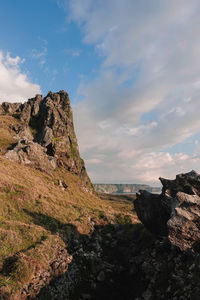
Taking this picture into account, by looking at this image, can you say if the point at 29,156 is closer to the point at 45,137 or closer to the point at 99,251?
the point at 45,137

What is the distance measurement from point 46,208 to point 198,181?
75.5ft

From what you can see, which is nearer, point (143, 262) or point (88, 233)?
point (143, 262)

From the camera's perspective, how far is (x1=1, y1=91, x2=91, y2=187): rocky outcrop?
5356 cm

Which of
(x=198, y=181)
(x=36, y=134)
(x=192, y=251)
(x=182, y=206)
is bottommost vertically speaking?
(x=192, y=251)

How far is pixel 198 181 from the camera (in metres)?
20.1

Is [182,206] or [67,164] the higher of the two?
[67,164]

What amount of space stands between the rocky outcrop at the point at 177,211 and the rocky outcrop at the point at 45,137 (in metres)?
38.6

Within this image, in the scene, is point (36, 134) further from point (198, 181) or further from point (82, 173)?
point (198, 181)

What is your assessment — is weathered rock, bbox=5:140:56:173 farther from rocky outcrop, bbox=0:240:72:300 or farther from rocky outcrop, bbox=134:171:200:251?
rocky outcrop, bbox=134:171:200:251

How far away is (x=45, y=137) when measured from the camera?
236 ft

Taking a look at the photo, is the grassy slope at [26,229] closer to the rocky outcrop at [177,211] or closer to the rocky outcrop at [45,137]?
the rocky outcrop at [177,211]

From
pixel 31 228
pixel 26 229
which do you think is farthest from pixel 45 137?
pixel 26 229

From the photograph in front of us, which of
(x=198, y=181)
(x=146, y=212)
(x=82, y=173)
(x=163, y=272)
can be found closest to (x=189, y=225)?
(x=163, y=272)

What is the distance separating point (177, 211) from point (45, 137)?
211 ft
